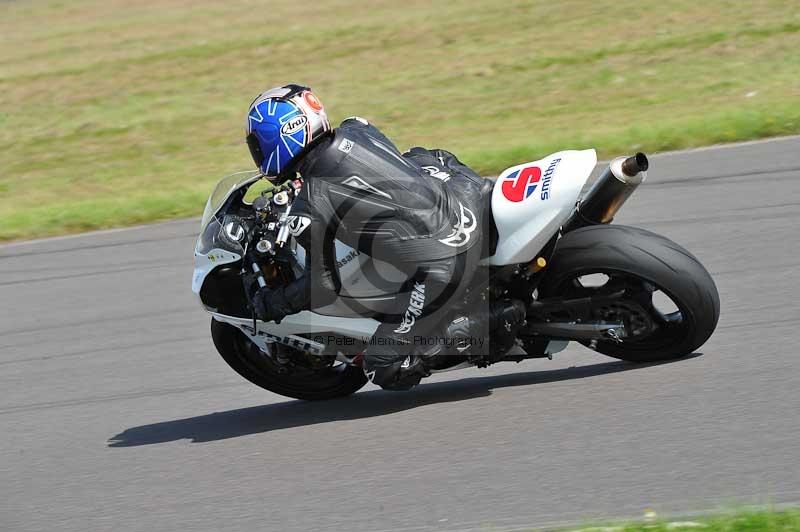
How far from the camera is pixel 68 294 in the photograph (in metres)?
7.94

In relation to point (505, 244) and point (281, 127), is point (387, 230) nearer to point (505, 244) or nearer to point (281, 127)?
point (505, 244)

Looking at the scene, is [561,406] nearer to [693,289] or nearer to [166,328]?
[693,289]

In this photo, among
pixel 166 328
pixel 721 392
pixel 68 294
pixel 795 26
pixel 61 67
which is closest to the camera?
pixel 721 392

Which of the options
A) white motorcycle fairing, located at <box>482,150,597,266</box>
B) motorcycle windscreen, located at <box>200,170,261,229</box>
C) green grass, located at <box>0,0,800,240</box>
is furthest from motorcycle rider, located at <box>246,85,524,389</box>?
green grass, located at <box>0,0,800,240</box>

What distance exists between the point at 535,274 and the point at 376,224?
761 mm

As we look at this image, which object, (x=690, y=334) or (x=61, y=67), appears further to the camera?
(x=61, y=67)

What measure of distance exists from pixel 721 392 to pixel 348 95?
9.44m

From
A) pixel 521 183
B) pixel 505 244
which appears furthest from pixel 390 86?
pixel 505 244

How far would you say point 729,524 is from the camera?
361 cm

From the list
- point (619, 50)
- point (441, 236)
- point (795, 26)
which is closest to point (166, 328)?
point (441, 236)

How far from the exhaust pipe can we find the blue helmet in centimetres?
120

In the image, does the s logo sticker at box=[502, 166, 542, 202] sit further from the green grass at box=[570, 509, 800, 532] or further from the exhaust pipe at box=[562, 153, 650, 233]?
the green grass at box=[570, 509, 800, 532]

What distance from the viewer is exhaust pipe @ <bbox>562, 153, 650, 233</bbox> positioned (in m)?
4.91

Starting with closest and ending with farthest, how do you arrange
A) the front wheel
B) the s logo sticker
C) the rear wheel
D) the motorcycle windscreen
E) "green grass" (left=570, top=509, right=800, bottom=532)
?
"green grass" (left=570, top=509, right=800, bottom=532) → the front wheel → the s logo sticker → the motorcycle windscreen → the rear wheel
